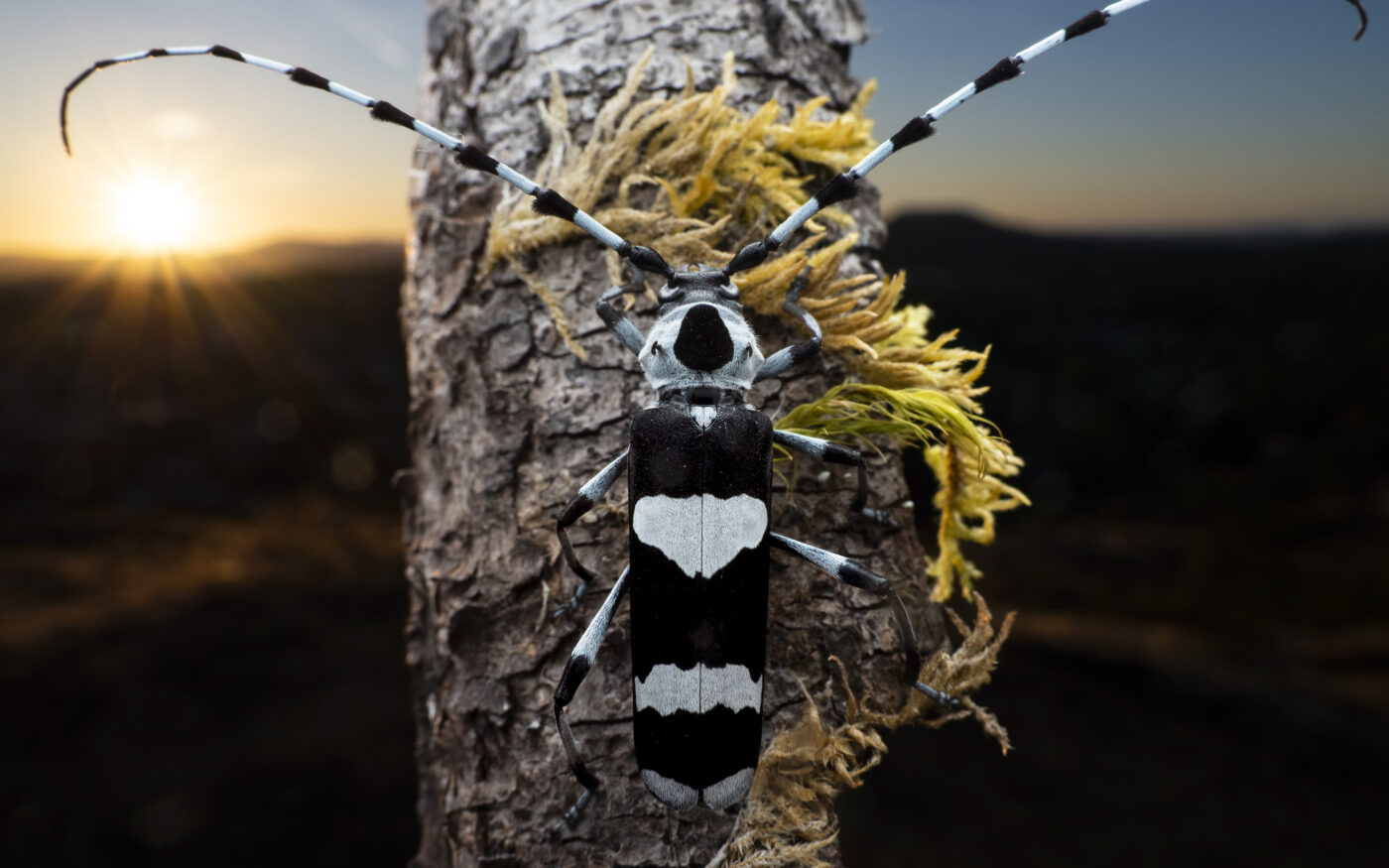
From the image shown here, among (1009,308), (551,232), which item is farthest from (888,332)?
(1009,308)

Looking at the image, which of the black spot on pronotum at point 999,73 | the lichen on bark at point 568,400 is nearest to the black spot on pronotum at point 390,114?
the lichen on bark at point 568,400

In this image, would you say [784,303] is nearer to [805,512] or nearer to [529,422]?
[805,512]

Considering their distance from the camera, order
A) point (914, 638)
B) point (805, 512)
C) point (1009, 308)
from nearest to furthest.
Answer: point (914, 638), point (805, 512), point (1009, 308)

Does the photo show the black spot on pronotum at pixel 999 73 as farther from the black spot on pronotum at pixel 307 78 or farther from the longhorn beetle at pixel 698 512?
the black spot on pronotum at pixel 307 78

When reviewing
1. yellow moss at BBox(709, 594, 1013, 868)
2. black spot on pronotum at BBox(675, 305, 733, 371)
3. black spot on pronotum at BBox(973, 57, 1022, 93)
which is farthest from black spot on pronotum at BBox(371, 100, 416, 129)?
yellow moss at BBox(709, 594, 1013, 868)

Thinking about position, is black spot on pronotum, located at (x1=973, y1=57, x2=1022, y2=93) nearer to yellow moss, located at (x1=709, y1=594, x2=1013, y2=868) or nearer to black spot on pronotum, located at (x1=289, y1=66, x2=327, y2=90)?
yellow moss, located at (x1=709, y1=594, x2=1013, y2=868)

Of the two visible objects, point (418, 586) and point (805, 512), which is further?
point (418, 586)
